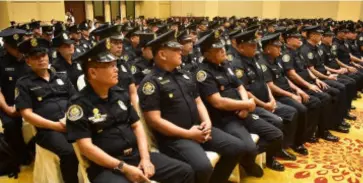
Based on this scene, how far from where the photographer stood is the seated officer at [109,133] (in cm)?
194

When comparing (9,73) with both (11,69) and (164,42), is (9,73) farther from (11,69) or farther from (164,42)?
(164,42)

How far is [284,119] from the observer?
3396 mm

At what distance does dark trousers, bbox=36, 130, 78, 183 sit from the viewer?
2.42 meters

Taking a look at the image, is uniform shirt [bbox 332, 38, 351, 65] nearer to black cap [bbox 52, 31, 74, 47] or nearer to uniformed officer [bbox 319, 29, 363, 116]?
uniformed officer [bbox 319, 29, 363, 116]

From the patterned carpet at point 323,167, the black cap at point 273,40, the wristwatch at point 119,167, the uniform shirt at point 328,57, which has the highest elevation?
the black cap at point 273,40

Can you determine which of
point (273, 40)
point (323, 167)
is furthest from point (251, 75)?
point (323, 167)

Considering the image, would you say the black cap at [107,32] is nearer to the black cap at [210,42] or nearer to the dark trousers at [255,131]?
the black cap at [210,42]

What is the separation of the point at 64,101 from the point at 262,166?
1967 mm

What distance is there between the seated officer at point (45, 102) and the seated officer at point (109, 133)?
0.52 metres

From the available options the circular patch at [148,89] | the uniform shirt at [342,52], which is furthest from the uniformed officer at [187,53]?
the uniform shirt at [342,52]

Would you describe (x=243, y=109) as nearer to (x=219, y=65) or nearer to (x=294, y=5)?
(x=219, y=65)

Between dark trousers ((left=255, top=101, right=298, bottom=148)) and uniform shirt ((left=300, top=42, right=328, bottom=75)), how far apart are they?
134 cm

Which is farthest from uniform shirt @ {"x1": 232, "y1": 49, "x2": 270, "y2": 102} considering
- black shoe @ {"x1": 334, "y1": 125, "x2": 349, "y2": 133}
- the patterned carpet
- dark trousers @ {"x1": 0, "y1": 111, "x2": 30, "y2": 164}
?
dark trousers @ {"x1": 0, "y1": 111, "x2": 30, "y2": 164}

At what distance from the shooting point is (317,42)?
15.8 ft
